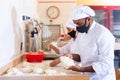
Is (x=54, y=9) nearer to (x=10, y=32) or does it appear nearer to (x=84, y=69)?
(x=10, y=32)

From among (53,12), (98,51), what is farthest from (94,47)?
(53,12)

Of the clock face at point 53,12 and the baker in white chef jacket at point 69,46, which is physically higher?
the clock face at point 53,12

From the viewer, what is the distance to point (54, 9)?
545cm

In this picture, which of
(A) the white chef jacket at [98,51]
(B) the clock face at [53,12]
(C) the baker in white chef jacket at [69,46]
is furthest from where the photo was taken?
(B) the clock face at [53,12]

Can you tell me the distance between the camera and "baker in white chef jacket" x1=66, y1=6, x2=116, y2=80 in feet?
5.84

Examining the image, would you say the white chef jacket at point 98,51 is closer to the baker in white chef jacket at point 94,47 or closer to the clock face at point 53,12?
the baker in white chef jacket at point 94,47

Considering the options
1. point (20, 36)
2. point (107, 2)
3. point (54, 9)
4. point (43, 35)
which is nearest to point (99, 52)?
point (20, 36)

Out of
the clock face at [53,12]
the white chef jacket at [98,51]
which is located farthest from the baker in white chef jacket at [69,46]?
the clock face at [53,12]

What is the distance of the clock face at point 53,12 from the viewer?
5410 mm

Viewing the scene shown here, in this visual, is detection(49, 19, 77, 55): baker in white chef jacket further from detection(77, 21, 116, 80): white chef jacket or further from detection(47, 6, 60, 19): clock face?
detection(47, 6, 60, 19): clock face

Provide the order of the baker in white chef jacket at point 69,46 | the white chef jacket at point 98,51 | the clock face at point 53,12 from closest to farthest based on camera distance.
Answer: the white chef jacket at point 98,51 → the baker in white chef jacket at point 69,46 → the clock face at point 53,12

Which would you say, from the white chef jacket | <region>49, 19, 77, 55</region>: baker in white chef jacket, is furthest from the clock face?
the white chef jacket

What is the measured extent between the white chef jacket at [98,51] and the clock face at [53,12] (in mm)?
3393

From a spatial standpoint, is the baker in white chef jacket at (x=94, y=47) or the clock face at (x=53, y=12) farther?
the clock face at (x=53, y=12)
